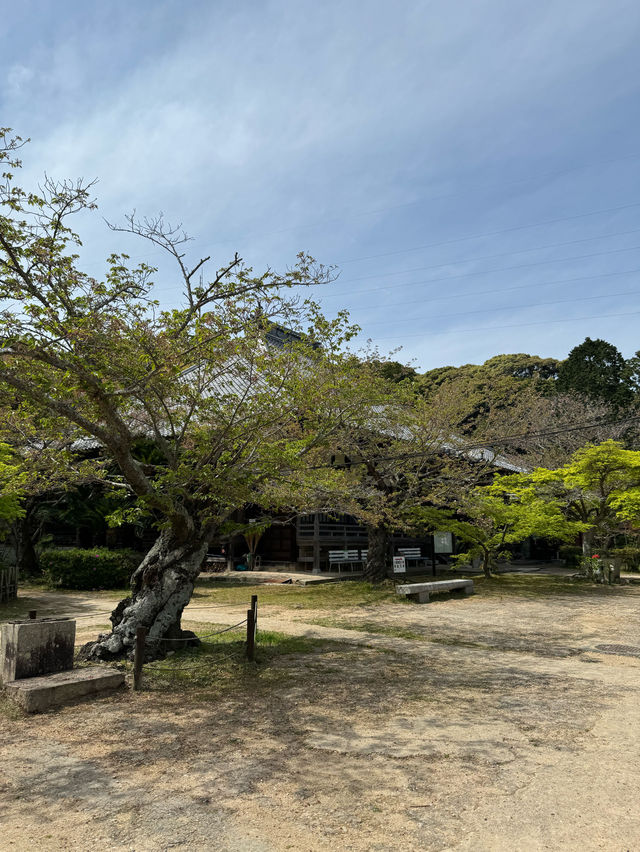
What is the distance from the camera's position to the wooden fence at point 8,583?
15045 mm

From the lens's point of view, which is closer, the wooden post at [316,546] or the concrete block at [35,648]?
the concrete block at [35,648]

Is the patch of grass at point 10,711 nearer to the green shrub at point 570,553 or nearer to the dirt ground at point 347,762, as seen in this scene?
the dirt ground at point 347,762

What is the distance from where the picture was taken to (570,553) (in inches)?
1199

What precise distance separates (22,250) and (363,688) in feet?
22.9

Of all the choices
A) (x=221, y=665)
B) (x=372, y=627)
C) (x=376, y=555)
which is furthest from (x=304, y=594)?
(x=221, y=665)

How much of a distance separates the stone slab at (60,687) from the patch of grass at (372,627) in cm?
575

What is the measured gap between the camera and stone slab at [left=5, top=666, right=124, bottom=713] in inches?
255

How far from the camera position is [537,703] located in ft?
22.3

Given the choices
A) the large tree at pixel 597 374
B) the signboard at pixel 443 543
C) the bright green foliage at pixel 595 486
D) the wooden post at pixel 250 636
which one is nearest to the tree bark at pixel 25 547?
the signboard at pixel 443 543

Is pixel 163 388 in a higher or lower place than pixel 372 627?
higher

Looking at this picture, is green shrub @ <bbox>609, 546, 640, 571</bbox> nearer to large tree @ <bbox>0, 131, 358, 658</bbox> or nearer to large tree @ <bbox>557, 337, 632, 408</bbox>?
large tree @ <bbox>557, 337, 632, 408</bbox>

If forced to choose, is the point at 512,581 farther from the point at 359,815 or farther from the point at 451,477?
the point at 359,815

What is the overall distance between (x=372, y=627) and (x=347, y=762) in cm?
726

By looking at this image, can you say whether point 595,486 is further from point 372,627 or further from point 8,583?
point 8,583
